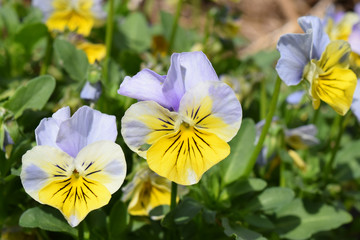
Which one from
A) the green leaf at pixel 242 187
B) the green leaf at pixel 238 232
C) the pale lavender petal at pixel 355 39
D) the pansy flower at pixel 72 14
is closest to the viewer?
the green leaf at pixel 238 232

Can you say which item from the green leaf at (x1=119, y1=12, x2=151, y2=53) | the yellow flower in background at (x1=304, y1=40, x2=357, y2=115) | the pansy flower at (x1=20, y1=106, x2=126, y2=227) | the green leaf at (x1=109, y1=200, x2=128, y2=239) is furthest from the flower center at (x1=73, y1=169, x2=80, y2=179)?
the green leaf at (x1=119, y1=12, x2=151, y2=53)

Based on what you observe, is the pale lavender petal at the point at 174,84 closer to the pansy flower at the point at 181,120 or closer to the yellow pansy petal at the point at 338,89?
the pansy flower at the point at 181,120

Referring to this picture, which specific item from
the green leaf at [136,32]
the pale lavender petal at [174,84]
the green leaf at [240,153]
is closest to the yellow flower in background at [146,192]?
the green leaf at [240,153]

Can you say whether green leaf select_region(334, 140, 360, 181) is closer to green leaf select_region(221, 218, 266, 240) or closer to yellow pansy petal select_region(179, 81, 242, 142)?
green leaf select_region(221, 218, 266, 240)

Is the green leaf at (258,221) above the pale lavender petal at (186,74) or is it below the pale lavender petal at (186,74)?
below

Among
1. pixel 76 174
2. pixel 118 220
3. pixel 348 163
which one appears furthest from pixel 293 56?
pixel 348 163

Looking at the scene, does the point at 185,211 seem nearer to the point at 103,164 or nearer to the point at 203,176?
the point at 203,176

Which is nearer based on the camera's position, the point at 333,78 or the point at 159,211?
the point at 333,78
